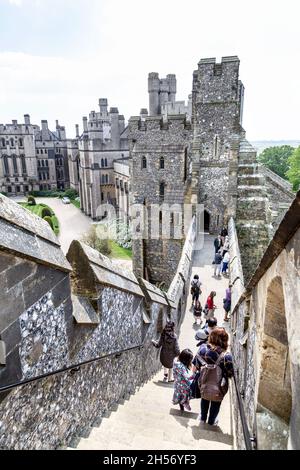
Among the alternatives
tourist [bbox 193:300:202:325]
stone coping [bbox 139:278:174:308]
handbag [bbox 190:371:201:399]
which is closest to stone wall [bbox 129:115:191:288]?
tourist [bbox 193:300:202:325]

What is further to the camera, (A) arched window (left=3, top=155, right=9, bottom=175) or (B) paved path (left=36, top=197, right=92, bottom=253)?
(A) arched window (left=3, top=155, right=9, bottom=175)

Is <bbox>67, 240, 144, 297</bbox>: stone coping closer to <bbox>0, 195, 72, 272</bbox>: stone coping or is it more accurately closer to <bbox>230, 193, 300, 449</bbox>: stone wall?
<bbox>0, 195, 72, 272</bbox>: stone coping

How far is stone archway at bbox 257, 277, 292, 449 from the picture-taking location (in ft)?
9.97

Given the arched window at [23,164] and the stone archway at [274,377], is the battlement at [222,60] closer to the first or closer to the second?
the stone archway at [274,377]

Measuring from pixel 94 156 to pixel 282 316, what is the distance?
128 feet

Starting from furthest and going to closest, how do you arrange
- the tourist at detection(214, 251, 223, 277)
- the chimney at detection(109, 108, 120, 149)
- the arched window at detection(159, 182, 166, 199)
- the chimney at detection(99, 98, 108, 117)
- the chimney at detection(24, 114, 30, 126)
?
the chimney at detection(24, 114, 30, 126)
the chimney at detection(99, 98, 108, 117)
the chimney at detection(109, 108, 120, 149)
the arched window at detection(159, 182, 166, 199)
the tourist at detection(214, 251, 223, 277)

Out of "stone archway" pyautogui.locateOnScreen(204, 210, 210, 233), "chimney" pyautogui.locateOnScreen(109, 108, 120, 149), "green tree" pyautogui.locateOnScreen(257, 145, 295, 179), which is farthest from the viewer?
"green tree" pyautogui.locateOnScreen(257, 145, 295, 179)

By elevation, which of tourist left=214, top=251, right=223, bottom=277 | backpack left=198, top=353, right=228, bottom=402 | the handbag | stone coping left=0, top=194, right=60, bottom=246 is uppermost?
stone coping left=0, top=194, right=60, bottom=246

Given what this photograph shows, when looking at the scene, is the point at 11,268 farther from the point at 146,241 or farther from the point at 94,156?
the point at 94,156

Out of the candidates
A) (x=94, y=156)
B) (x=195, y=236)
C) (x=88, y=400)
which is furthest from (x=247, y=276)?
(x=94, y=156)

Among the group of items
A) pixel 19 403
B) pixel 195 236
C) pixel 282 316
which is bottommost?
pixel 195 236

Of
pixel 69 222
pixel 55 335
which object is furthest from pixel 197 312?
pixel 69 222

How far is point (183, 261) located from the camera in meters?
13.2

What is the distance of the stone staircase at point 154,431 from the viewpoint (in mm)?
3475
